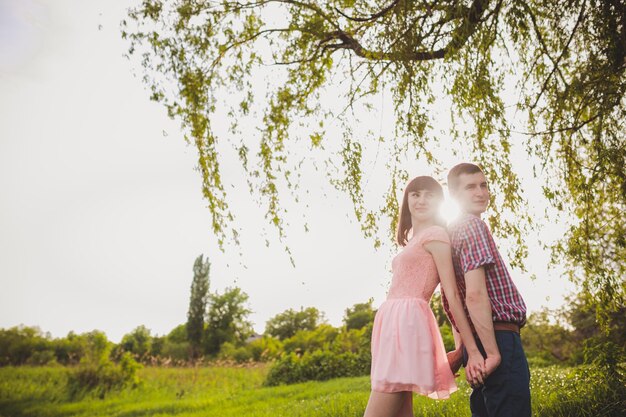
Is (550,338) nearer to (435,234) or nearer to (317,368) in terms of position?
(317,368)

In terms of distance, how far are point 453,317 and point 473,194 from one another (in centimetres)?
71

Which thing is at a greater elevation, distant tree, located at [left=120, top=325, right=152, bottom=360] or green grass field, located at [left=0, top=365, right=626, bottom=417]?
distant tree, located at [left=120, top=325, right=152, bottom=360]

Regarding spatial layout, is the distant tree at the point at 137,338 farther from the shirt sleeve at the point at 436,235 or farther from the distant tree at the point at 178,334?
the shirt sleeve at the point at 436,235

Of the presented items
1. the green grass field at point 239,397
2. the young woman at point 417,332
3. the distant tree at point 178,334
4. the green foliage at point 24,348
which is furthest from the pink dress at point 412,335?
the distant tree at point 178,334

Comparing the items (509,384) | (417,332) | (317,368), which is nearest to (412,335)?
(417,332)

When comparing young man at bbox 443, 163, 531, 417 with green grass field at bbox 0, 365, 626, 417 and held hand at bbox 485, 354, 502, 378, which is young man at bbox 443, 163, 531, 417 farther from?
green grass field at bbox 0, 365, 626, 417

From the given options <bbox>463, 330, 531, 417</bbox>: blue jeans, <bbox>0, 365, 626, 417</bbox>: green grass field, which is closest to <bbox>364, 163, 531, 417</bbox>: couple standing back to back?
<bbox>463, 330, 531, 417</bbox>: blue jeans

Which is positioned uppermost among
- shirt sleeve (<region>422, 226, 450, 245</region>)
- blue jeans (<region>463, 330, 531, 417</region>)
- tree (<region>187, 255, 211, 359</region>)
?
tree (<region>187, 255, 211, 359</region>)

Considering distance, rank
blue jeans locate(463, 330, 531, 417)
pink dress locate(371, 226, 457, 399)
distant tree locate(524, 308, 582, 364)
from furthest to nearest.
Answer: distant tree locate(524, 308, 582, 364)
pink dress locate(371, 226, 457, 399)
blue jeans locate(463, 330, 531, 417)

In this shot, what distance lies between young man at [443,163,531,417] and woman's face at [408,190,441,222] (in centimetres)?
24

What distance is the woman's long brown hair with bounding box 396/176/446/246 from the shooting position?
2412 millimetres

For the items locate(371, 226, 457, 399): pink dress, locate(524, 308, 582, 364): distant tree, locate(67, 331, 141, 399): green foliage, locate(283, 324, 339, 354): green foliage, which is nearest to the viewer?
locate(371, 226, 457, 399): pink dress

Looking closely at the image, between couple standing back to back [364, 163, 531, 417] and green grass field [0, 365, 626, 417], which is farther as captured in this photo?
green grass field [0, 365, 626, 417]

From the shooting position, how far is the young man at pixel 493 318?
1.83 meters
